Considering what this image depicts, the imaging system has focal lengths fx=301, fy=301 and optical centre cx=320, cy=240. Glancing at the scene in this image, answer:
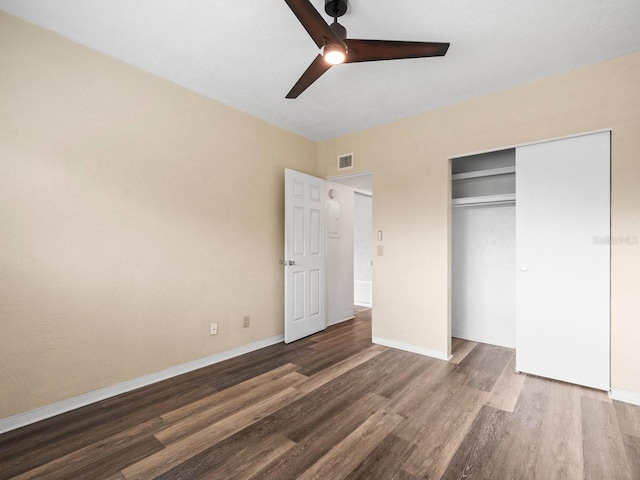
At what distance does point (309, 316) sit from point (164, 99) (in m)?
2.97

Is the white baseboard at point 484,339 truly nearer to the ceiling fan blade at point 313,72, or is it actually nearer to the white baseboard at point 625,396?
the white baseboard at point 625,396

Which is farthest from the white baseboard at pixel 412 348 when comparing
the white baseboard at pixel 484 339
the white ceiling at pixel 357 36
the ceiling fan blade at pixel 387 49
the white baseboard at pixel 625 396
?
the ceiling fan blade at pixel 387 49

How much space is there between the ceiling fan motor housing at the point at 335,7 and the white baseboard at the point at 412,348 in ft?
10.6

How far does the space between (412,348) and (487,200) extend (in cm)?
191

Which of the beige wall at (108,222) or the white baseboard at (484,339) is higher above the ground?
the beige wall at (108,222)

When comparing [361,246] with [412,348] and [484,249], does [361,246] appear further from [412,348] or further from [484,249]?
[412,348]

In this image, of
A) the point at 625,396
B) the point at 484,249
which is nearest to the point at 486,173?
the point at 484,249

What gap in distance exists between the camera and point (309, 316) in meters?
4.07

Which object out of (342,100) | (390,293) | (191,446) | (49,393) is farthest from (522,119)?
(49,393)

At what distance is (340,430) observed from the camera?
203 cm

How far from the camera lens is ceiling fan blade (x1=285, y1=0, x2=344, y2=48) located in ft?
5.02

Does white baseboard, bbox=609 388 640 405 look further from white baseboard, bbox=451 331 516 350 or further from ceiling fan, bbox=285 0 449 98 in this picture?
ceiling fan, bbox=285 0 449 98

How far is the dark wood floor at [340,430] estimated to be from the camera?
1682 mm

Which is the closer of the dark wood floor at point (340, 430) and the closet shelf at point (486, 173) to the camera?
the dark wood floor at point (340, 430)
